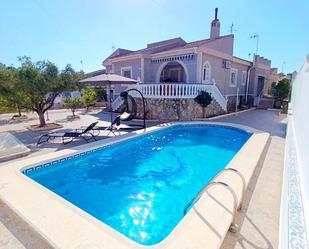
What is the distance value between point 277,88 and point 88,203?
23.4m

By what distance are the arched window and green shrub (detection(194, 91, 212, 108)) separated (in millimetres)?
1979

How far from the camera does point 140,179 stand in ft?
20.4

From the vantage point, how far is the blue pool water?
4402mm

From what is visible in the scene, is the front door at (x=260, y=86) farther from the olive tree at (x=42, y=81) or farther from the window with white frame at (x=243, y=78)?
the olive tree at (x=42, y=81)

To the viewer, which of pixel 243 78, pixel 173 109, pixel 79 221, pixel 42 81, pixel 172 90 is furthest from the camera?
pixel 243 78

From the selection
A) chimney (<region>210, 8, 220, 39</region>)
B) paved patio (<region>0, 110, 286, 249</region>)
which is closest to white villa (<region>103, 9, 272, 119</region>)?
chimney (<region>210, 8, 220, 39</region>)

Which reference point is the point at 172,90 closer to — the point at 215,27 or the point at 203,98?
the point at 203,98

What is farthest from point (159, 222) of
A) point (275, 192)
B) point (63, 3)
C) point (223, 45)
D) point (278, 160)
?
point (223, 45)

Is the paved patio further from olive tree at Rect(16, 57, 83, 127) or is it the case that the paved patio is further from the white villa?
the white villa

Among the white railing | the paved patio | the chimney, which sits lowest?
the paved patio

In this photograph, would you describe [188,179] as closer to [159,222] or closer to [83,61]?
[159,222]

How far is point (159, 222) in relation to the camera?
4.31 metres

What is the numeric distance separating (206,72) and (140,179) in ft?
41.1

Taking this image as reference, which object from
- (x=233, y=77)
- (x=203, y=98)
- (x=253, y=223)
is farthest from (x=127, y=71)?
(x=253, y=223)
